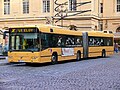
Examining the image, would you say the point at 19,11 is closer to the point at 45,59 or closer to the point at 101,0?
the point at 101,0

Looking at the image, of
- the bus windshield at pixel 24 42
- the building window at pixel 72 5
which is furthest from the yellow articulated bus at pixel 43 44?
the building window at pixel 72 5

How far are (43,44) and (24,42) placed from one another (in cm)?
125

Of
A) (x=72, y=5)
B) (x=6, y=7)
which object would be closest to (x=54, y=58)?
(x=72, y=5)

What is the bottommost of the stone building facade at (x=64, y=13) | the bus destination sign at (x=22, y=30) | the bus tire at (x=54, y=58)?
the bus tire at (x=54, y=58)

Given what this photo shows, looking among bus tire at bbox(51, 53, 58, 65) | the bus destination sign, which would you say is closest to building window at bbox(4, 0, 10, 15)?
bus tire at bbox(51, 53, 58, 65)

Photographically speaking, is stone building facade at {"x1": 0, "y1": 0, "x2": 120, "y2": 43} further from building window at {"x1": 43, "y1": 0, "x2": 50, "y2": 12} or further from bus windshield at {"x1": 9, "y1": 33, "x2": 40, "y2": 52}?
bus windshield at {"x1": 9, "y1": 33, "x2": 40, "y2": 52}

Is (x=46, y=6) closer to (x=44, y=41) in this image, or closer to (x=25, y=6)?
(x=25, y=6)

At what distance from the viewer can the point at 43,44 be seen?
26.5 metres

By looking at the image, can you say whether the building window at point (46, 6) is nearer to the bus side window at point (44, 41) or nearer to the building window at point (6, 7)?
the building window at point (6, 7)

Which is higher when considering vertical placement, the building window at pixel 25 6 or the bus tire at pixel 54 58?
the building window at pixel 25 6

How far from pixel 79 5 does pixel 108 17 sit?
15.2 m

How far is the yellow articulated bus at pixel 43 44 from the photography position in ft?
84.9

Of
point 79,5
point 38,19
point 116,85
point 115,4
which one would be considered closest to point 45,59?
point 116,85

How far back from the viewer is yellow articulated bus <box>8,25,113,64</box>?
25875mm
